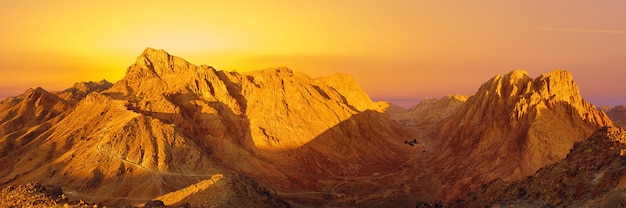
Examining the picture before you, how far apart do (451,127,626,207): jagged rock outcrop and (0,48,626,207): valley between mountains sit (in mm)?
13599

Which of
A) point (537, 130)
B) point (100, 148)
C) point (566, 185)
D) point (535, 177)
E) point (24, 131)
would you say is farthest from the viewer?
point (24, 131)

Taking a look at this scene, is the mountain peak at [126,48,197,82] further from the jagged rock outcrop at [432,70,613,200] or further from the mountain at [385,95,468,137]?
the mountain at [385,95,468,137]

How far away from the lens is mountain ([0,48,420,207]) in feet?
159

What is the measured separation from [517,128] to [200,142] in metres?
39.9

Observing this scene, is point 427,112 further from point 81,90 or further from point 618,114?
point 81,90

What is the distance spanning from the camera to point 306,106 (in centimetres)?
7694

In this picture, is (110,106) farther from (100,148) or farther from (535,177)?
(535,177)

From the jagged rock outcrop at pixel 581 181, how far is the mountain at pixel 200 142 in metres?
16.9

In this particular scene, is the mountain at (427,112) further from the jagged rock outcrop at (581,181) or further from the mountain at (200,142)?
the jagged rock outcrop at (581,181)

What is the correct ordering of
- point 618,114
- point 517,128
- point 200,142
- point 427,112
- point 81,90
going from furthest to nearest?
1. point 427,112
2. point 618,114
3. point 81,90
4. point 200,142
5. point 517,128

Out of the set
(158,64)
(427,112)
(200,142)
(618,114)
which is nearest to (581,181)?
(200,142)

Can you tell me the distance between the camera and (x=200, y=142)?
6219cm

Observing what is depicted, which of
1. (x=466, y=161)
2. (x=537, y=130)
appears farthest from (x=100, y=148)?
A: (x=537, y=130)

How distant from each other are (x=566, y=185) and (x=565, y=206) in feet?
5.47
